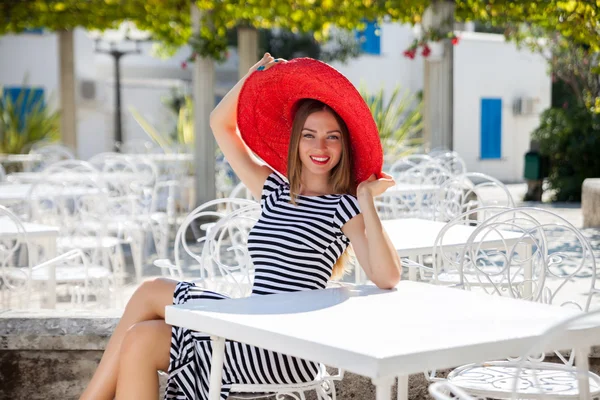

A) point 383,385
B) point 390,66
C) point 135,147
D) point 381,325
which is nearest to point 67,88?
point 135,147

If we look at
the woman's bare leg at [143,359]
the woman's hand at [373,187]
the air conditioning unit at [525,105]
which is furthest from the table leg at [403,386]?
the air conditioning unit at [525,105]

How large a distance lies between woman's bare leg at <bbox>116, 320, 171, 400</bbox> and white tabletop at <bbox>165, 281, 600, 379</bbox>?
11.0 inches

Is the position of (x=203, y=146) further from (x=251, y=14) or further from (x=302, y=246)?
(x=302, y=246)

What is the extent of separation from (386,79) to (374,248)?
17.8m

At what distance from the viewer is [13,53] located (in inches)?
677

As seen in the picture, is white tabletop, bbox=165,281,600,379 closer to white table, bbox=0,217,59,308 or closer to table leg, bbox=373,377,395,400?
table leg, bbox=373,377,395,400

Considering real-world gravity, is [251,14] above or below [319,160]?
above

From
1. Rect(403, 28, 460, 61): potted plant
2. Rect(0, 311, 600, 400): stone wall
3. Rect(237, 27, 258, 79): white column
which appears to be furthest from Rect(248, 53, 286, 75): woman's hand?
A: Rect(237, 27, 258, 79): white column

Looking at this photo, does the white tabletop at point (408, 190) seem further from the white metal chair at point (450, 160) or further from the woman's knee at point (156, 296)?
the woman's knee at point (156, 296)

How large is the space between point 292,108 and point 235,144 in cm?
24

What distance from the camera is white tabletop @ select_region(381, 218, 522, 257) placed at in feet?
10.7

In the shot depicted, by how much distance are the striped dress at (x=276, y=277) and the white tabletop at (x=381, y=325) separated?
0.19 meters

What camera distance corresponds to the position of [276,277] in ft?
7.90

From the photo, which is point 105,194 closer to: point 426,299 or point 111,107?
point 426,299
